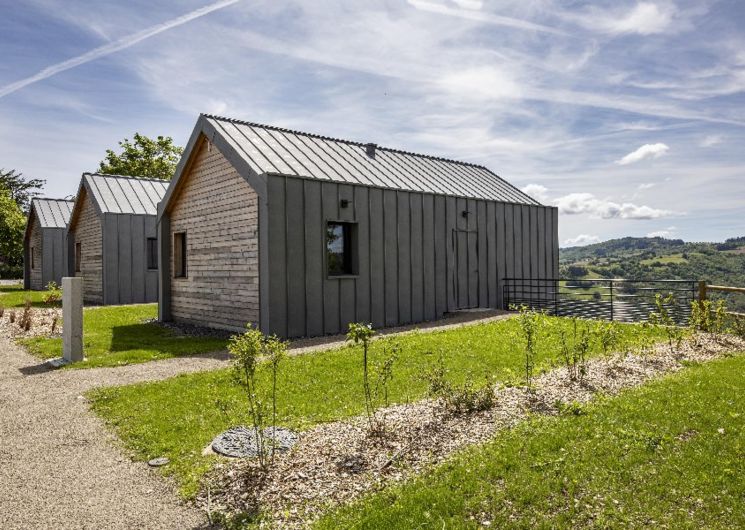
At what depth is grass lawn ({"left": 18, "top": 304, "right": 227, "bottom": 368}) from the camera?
9648mm

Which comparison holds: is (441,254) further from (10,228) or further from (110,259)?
(10,228)

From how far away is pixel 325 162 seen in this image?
13.6 m

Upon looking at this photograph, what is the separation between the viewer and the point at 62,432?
5508mm

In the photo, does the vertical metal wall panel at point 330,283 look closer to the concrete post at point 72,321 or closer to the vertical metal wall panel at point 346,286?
the vertical metal wall panel at point 346,286

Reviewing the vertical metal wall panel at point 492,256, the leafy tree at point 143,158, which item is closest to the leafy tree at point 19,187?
the leafy tree at point 143,158

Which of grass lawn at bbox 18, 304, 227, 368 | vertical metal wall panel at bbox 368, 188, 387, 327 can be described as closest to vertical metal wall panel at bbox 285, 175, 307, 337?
grass lawn at bbox 18, 304, 227, 368

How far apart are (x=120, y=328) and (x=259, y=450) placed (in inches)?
437

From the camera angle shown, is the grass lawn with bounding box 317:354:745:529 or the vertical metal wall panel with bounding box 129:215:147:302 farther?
the vertical metal wall panel with bounding box 129:215:147:302

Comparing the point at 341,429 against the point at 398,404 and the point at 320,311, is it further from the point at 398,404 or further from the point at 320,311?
the point at 320,311

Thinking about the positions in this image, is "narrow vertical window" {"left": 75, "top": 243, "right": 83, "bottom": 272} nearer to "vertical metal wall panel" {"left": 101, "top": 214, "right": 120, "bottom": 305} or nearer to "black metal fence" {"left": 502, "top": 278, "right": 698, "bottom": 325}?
"vertical metal wall panel" {"left": 101, "top": 214, "right": 120, "bottom": 305}

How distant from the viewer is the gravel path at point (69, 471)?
3.66m

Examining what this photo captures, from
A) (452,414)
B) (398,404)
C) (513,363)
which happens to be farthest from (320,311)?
(452,414)

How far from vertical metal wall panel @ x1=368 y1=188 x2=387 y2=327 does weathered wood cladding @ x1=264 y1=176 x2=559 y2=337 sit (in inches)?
1.1

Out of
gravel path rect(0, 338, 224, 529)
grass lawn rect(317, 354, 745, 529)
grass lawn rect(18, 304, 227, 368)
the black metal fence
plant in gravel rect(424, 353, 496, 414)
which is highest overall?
the black metal fence
